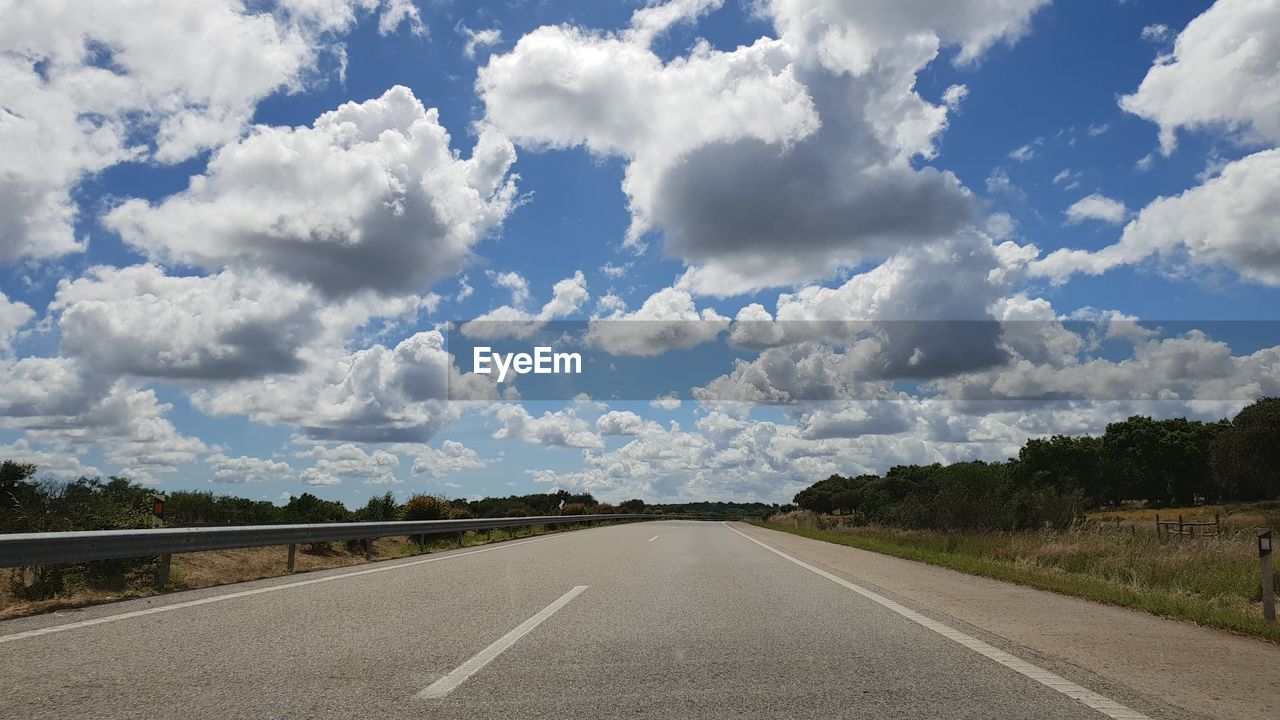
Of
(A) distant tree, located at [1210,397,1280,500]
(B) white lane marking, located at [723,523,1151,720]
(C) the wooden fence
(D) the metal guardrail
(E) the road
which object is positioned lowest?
(C) the wooden fence

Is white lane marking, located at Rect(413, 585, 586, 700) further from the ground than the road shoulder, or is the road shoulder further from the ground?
white lane marking, located at Rect(413, 585, 586, 700)

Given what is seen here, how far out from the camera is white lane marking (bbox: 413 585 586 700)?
472 cm

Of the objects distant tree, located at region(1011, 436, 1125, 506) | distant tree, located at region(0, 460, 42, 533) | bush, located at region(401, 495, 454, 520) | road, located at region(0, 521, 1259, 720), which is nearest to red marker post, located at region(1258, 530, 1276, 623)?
road, located at region(0, 521, 1259, 720)

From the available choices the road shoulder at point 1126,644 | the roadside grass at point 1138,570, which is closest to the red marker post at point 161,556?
the road shoulder at point 1126,644

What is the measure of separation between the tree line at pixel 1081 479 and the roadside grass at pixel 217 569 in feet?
62.0

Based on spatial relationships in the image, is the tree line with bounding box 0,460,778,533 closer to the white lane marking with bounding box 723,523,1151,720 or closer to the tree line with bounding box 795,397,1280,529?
the white lane marking with bounding box 723,523,1151,720

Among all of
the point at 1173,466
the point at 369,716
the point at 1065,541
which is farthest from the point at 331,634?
the point at 1173,466

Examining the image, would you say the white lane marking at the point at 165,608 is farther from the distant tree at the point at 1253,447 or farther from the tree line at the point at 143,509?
the distant tree at the point at 1253,447

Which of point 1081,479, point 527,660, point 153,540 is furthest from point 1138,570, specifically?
point 1081,479

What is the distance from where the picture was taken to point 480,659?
18.7 feet

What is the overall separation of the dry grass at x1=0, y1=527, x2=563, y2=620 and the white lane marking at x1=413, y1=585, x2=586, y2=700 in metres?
4.90

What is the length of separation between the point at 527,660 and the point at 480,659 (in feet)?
1.07

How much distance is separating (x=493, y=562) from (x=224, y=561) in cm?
646

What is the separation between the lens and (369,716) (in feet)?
13.7
